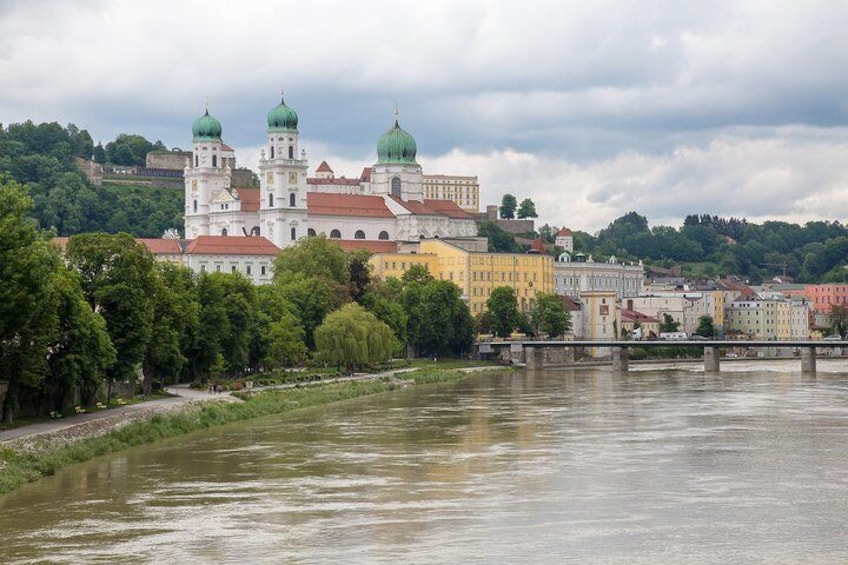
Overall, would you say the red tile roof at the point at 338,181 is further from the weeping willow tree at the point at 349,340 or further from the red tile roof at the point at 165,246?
the weeping willow tree at the point at 349,340

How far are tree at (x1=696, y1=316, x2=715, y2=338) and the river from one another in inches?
4385

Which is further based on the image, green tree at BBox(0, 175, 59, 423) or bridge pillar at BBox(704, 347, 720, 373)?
bridge pillar at BBox(704, 347, 720, 373)

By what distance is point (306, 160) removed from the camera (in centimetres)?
15712

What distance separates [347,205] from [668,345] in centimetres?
5531

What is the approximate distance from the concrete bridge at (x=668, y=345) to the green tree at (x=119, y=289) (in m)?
53.3

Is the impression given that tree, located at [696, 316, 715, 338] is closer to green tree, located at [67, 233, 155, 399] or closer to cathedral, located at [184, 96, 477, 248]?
cathedral, located at [184, 96, 477, 248]

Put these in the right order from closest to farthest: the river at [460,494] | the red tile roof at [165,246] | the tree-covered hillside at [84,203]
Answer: the river at [460,494]
the red tile roof at [165,246]
the tree-covered hillside at [84,203]

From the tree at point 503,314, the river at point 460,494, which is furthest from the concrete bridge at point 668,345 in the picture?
the river at point 460,494

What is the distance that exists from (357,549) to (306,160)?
125040 millimetres

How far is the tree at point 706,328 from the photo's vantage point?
176 metres

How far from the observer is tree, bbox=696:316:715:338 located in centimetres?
17612

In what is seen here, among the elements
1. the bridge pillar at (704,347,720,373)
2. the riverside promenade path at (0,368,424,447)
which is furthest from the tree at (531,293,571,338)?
the riverside promenade path at (0,368,424,447)

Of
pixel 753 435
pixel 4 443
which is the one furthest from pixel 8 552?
pixel 753 435

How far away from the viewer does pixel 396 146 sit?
583ft
